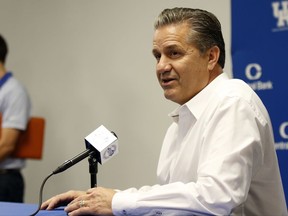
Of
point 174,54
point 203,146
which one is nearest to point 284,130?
point 174,54

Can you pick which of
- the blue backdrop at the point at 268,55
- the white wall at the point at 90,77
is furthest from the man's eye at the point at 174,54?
the white wall at the point at 90,77

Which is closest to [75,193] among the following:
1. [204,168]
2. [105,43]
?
[204,168]

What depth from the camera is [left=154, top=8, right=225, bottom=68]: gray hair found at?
1721mm

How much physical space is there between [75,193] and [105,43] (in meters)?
1.92

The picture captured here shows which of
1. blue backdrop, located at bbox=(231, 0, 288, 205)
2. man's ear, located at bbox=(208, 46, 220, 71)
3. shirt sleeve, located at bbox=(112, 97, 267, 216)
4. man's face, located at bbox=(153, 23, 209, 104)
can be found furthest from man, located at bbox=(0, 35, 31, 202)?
shirt sleeve, located at bbox=(112, 97, 267, 216)

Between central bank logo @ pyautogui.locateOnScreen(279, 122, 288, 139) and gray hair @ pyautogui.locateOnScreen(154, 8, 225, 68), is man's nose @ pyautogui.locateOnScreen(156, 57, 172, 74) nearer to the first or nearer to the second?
gray hair @ pyautogui.locateOnScreen(154, 8, 225, 68)

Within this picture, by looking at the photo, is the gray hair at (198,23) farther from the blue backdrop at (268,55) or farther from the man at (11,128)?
the man at (11,128)

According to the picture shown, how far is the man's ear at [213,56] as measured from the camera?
5.85ft

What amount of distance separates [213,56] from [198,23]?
0.48 feet

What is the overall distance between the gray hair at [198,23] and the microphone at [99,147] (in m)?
0.45

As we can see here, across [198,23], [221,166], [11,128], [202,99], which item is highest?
[198,23]

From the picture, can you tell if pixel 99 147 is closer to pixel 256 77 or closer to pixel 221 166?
pixel 221 166

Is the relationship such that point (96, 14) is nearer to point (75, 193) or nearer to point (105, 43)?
point (105, 43)

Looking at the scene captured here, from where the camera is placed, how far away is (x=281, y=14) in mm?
2617
